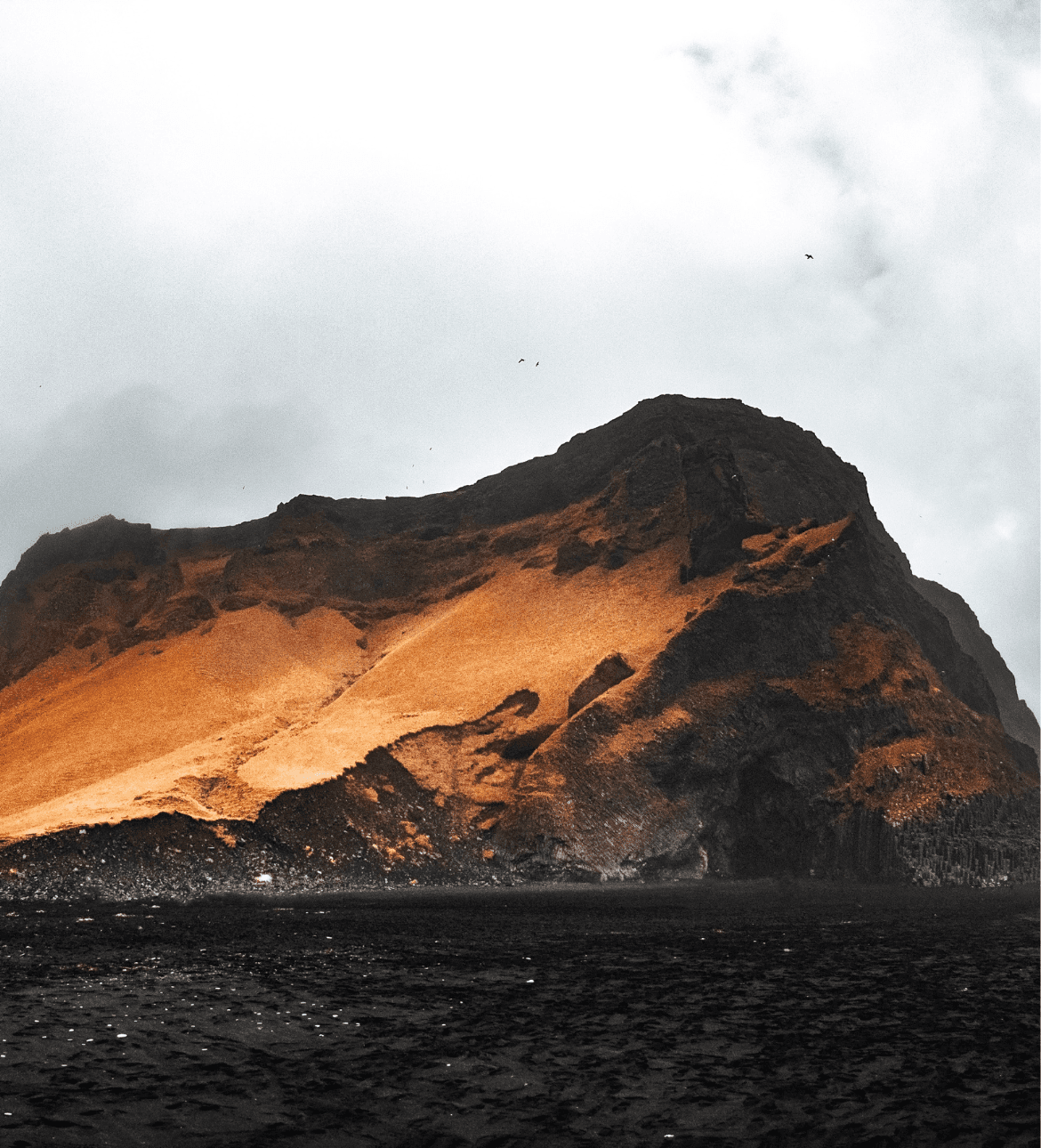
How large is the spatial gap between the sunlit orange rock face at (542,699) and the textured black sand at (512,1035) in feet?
92.2

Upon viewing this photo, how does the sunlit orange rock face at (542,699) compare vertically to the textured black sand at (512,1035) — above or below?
above

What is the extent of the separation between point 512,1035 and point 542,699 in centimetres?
6679

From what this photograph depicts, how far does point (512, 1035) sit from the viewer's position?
79.6 ft

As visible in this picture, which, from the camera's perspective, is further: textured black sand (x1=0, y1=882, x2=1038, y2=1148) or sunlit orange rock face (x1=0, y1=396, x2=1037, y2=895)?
sunlit orange rock face (x1=0, y1=396, x2=1037, y2=895)

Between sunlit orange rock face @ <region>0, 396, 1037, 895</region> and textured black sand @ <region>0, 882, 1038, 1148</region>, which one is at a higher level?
sunlit orange rock face @ <region>0, 396, 1037, 895</region>

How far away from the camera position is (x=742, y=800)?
285 ft

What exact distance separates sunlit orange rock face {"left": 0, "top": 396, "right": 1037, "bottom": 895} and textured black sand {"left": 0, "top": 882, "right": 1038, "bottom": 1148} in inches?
1106

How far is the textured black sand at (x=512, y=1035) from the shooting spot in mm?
18000

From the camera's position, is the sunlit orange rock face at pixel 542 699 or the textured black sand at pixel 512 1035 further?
the sunlit orange rock face at pixel 542 699

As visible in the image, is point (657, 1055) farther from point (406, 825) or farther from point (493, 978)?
point (406, 825)

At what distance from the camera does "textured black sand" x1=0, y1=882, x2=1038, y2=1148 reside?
1800 centimetres

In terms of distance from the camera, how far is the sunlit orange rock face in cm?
7244

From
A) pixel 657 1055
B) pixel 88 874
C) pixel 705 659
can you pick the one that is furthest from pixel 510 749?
pixel 657 1055

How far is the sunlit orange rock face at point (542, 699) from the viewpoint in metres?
72.4
